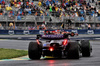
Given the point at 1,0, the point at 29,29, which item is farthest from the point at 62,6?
the point at 1,0

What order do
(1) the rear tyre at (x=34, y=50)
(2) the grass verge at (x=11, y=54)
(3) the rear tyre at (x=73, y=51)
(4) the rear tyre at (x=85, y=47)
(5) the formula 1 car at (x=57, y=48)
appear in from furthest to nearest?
(2) the grass verge at (x=11, y=54), (4) the rear tyre at (x=85, y=47), (1) the rear tyre at (x=34, y=50), (5) the formula 1 car at (x=57, y=48), (3) the rear tyre at (x=73, y=51)

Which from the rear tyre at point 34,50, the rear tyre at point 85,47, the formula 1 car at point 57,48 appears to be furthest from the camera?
the rear tyre at point 85,47

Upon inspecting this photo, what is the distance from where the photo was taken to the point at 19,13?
41500mm

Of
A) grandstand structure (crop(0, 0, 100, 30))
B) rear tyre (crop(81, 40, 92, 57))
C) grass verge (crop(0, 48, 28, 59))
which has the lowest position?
grass verge (crop(0, 48, 28, 59))

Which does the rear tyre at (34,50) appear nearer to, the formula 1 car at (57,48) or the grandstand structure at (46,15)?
the formula 1 car at (57,48)

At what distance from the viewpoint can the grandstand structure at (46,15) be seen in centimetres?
4144

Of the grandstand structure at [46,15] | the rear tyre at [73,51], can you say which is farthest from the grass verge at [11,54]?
the grandstand structure at [46,15]

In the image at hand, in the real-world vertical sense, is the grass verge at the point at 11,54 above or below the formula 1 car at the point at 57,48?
below

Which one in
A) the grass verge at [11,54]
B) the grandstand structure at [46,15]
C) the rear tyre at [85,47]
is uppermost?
the grandstand structure at [46,15]

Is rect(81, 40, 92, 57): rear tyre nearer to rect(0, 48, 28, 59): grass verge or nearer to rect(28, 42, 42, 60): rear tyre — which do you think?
rect(28, 42, 42, 60): rear tyre

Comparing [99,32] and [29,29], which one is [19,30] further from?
[99,32]

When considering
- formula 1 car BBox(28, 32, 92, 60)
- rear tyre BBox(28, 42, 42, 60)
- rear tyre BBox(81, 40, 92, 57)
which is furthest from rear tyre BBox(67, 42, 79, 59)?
rear tyre BBox(81, 40, 92, 57)

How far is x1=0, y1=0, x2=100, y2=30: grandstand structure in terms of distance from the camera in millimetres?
41438

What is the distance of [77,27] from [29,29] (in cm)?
709
